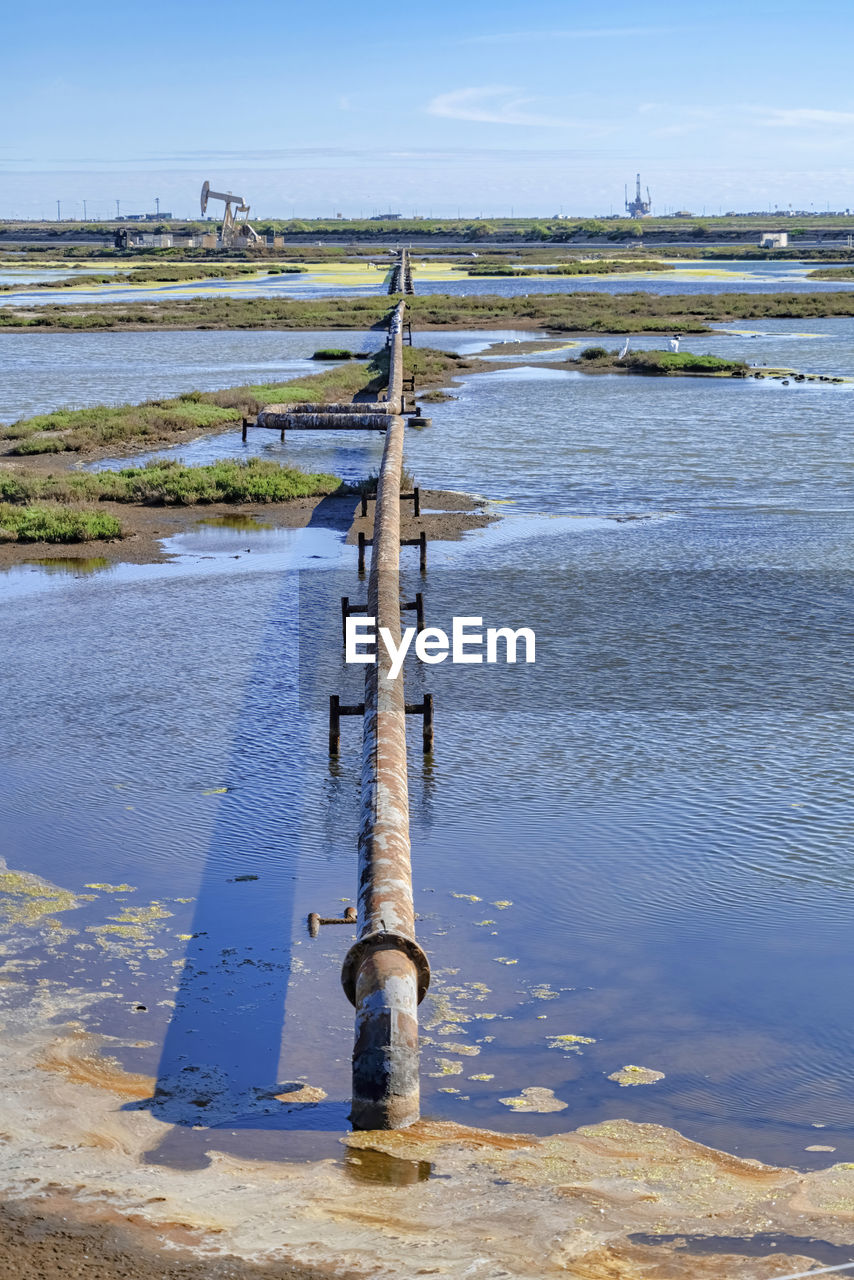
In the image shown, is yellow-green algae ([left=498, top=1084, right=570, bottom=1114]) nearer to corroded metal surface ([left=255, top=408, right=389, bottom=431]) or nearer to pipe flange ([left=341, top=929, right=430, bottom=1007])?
pipe flange ([left=341, top=929, right=430, bottom=1007])

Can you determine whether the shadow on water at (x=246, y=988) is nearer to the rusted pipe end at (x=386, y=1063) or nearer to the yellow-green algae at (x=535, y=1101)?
the rusted pipe end at (x=386, y=1063)

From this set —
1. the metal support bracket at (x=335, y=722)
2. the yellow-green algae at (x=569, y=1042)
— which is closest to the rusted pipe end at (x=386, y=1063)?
the yellow-green algae at (x=569, y=1042)

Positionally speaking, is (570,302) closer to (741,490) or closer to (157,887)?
(741,490)

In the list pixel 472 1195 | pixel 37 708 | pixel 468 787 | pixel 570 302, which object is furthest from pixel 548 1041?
pixel 570 302

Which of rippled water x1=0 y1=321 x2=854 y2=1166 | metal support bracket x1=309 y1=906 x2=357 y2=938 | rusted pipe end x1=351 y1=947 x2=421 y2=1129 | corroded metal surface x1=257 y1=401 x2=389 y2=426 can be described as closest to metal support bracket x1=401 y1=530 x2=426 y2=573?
rippled water x1=0 y1=321 x2=854 y2=1166

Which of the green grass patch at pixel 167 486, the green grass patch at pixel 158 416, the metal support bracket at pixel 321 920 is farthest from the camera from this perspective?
the green grass patch at pixel 158 416

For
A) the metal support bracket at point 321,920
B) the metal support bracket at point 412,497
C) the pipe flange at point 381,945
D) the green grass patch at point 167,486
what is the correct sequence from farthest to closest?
the green grass patch at point 167,486
the metal support bracket at point 412,497
the metal support bracket at point 321,920
the pipe flange at point 381,945
